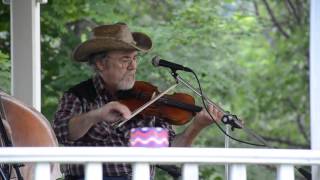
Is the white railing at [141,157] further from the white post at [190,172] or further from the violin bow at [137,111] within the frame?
the violin bow at [137,111]

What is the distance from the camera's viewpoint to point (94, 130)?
12.0 feet

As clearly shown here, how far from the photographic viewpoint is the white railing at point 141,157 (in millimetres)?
2551

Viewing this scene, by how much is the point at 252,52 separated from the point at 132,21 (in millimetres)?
4050

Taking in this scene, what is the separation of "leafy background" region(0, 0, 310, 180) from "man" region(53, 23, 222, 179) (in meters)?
2.01

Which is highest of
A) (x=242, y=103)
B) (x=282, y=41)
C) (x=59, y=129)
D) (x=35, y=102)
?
(x=282, y=41)

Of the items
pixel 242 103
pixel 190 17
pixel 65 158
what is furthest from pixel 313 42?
pixel 242 103

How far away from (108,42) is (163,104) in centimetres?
40

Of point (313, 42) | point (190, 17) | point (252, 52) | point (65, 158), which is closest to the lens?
point (65, 158)

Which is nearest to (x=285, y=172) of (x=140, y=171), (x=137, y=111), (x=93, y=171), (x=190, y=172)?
(x=190, y=172)

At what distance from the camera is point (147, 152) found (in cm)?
257

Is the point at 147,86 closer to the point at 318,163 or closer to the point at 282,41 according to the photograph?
the point at 318,163

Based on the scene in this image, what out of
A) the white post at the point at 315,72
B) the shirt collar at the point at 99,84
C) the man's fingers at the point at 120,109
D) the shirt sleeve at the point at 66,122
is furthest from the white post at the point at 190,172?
the shirt collar at the point at 99,84

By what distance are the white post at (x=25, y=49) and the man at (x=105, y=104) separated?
72 centimetres

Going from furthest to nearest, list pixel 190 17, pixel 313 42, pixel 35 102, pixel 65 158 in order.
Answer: pixel 190 17, pixel 35 102, pixel 313 42, pixel 65 158
